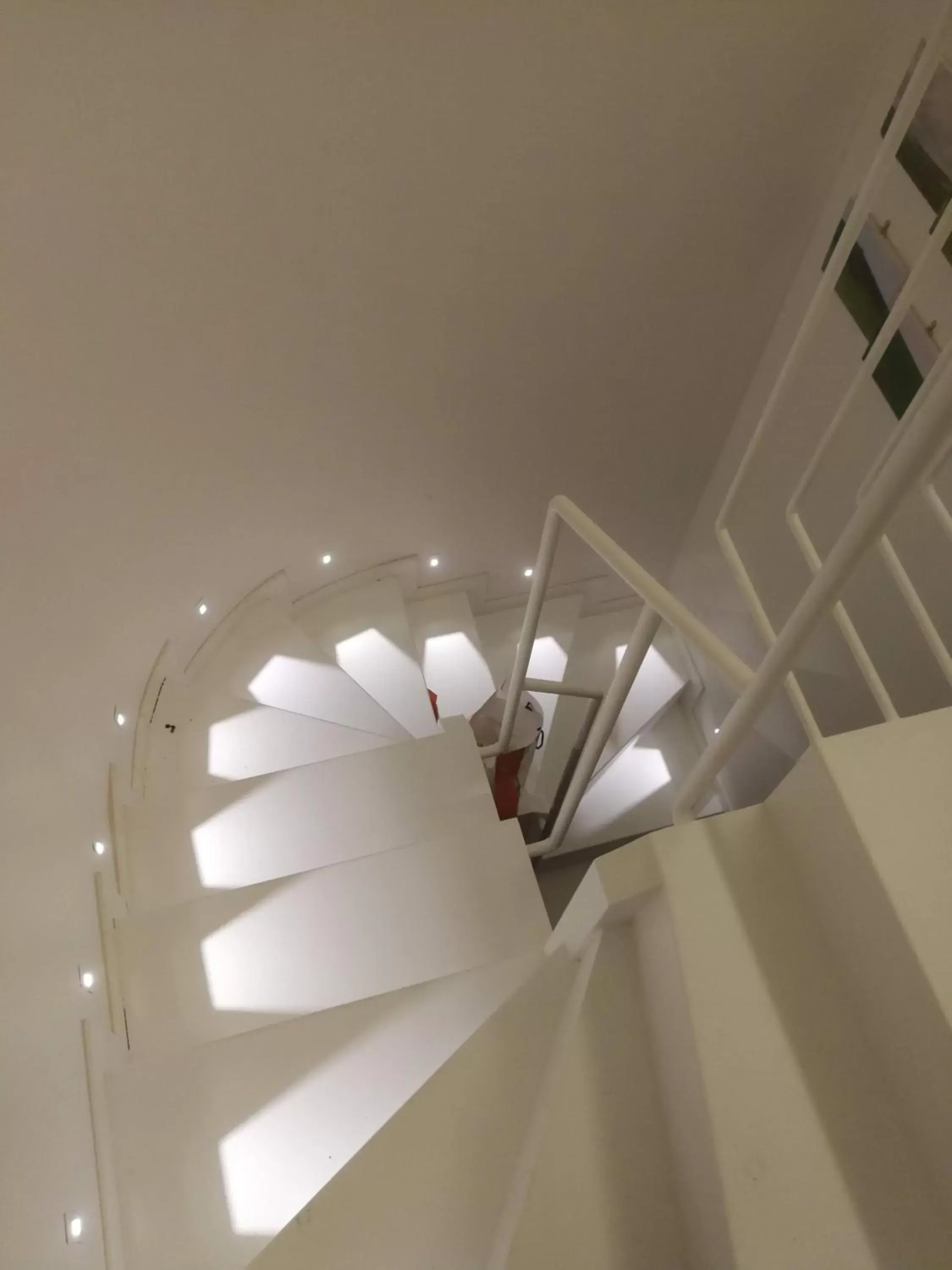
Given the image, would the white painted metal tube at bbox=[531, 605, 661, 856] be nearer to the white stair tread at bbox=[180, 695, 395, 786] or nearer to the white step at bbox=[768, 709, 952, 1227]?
the white step at bbox=[768, 709, 952, 1227]

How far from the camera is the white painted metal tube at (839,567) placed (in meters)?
0.64

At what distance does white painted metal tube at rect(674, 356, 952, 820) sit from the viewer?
0.64 m

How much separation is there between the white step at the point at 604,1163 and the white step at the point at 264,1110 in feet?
0.85

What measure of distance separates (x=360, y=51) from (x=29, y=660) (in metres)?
1.38

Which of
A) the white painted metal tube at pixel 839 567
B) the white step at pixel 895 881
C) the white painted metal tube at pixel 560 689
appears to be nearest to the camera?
the white painted metal tube at pixel 839 567

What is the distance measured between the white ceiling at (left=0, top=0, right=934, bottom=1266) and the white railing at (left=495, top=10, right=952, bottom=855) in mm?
566

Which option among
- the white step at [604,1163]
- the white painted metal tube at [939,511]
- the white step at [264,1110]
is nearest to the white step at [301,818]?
the white step at [264,1110]

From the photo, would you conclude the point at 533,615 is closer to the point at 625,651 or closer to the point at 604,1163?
the point at 625,651

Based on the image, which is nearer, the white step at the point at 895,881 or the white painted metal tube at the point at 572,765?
the white step at the point at 895,881

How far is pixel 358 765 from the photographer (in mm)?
1951

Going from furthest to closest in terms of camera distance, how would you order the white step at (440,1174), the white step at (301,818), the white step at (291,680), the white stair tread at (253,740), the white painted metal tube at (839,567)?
the white step at (291,680) → the white stair tread at (253,740) → the white step at (301,818) → the white step at (440,1174) → the white painted metal tube at (839,567)

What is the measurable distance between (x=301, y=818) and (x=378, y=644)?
1.01m

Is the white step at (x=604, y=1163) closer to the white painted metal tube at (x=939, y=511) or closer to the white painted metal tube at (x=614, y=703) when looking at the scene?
the white painted metal tube at (x=614, y=703)

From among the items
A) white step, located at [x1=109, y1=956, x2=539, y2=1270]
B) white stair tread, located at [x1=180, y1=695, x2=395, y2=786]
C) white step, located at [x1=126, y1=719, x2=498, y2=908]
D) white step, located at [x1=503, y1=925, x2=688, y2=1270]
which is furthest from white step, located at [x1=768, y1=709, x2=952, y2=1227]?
white stair tread, located at [x1=180, y1=695, x2=395, y2=786]
